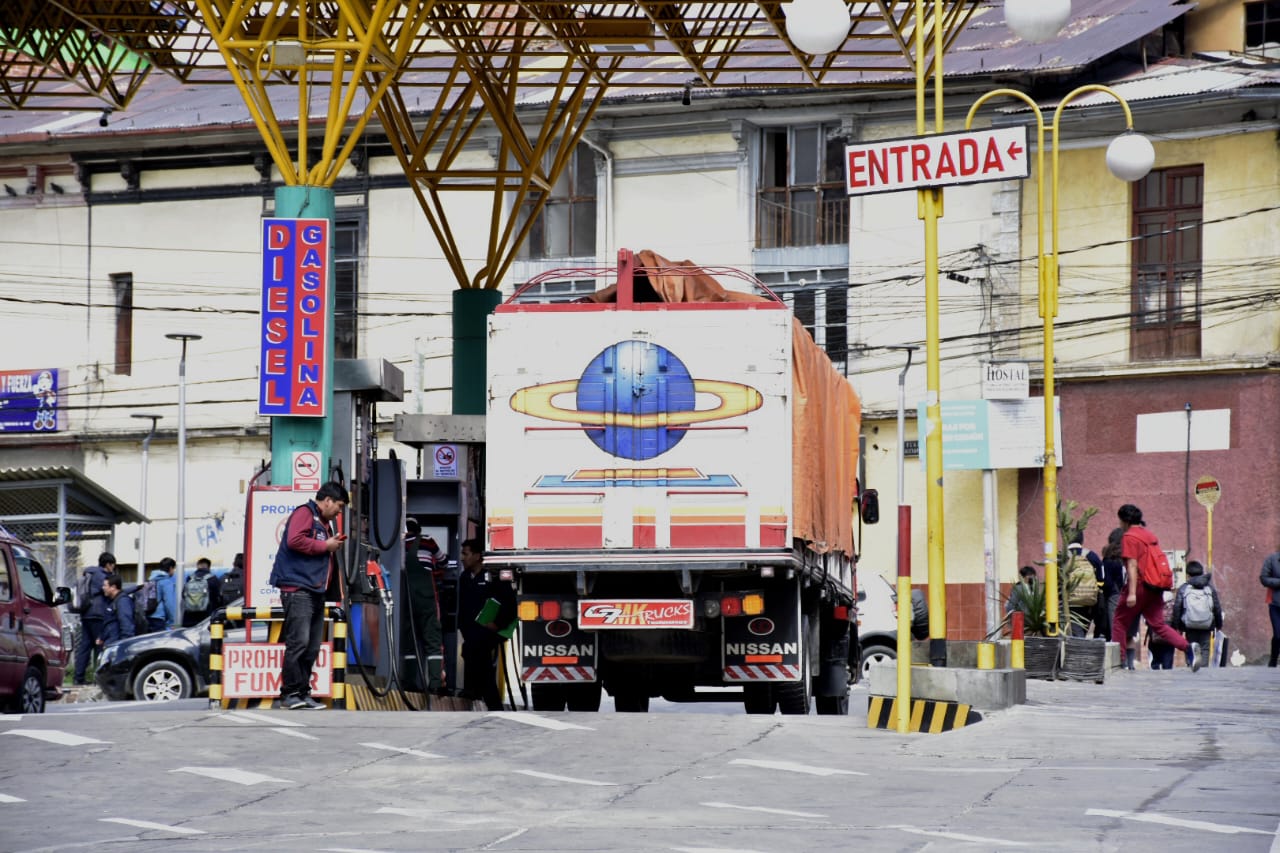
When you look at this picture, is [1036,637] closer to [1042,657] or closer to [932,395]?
[1042,657]

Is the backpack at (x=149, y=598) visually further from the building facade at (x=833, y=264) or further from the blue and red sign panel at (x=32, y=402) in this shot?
the blue and red sign panel at (x=32, y=402)

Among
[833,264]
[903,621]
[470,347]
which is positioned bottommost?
[903,621]

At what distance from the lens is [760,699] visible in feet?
58.1

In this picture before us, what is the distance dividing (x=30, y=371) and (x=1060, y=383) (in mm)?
22029

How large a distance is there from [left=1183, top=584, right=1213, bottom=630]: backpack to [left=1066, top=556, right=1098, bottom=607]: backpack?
8.35 ft

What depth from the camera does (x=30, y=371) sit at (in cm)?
4600

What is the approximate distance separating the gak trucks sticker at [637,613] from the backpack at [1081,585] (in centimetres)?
914

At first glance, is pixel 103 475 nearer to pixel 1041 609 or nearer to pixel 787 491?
pixel 1041 609

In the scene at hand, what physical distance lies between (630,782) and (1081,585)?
13554 millimetres

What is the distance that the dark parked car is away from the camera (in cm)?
2445

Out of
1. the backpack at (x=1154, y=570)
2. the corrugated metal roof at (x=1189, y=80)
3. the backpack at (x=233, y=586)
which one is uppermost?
the corrugated metal roof at (x=1189, y=80)

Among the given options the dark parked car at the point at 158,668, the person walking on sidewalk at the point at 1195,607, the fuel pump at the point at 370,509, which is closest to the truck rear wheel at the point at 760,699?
the fuel pump at the point at 370,509

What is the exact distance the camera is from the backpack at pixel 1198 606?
26.6m

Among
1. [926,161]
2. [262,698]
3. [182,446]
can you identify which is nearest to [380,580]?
[262,698]
